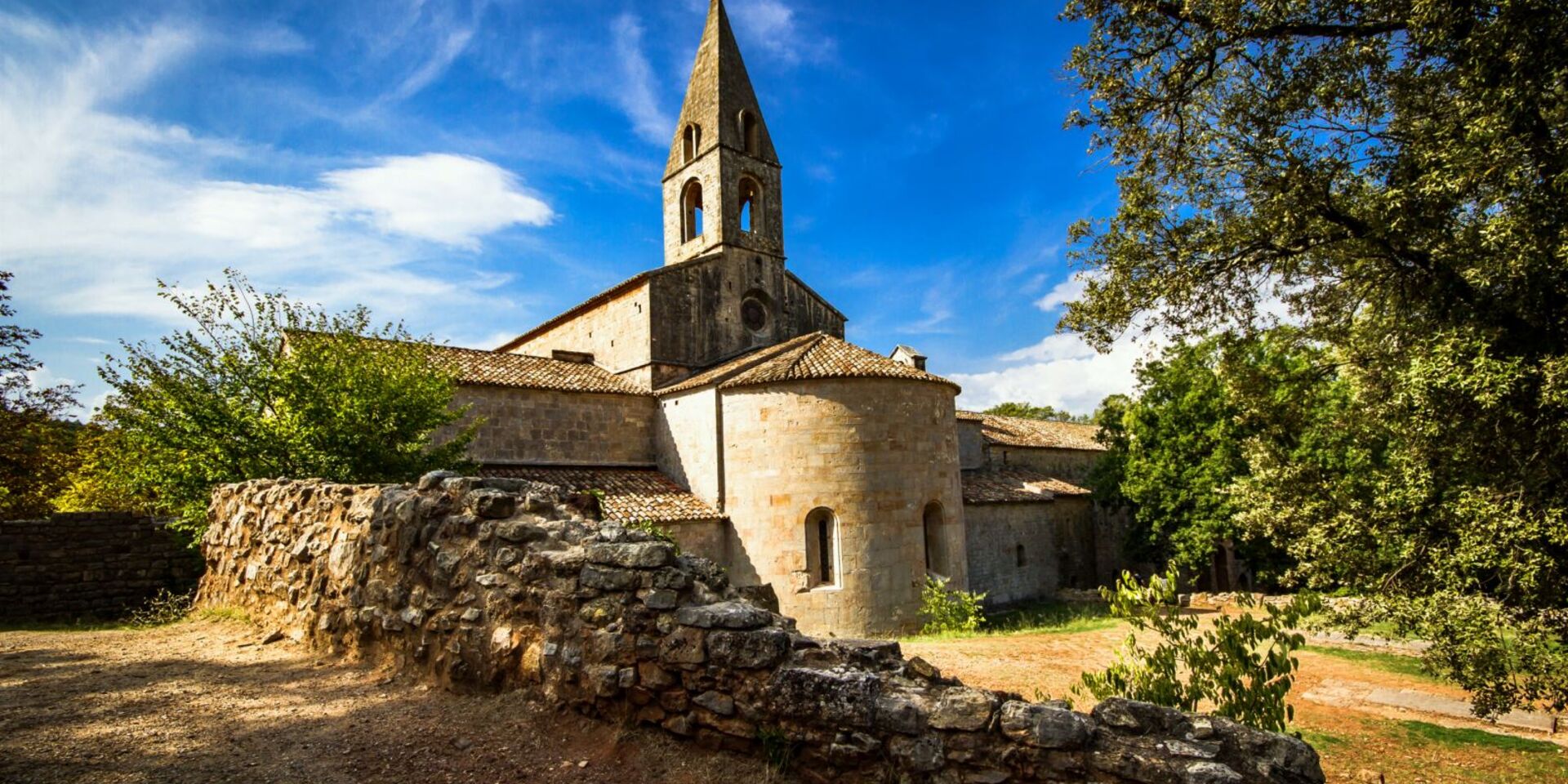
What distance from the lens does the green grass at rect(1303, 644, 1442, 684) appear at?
40.0ft

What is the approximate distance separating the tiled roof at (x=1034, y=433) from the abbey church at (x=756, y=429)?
1417 millimetres

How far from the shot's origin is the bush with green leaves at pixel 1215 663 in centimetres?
466

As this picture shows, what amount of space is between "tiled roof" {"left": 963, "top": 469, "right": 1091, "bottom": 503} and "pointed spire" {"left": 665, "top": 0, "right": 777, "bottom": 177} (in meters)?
12.6

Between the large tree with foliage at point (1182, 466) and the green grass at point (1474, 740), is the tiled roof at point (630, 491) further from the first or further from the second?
the large tree with foliage at point (1182, 466)

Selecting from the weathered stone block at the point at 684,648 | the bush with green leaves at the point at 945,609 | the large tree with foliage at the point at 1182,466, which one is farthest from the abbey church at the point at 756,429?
the weathered stone block at the point at 684,648

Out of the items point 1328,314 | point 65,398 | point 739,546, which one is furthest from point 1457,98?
point 65,398

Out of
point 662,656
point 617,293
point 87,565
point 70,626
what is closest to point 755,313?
point 617,293

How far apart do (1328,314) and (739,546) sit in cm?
1238

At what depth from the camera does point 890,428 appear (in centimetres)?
1709

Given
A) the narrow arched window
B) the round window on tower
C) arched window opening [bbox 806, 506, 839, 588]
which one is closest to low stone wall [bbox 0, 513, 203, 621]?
arched window opening [bbox 806, 506, 839, 588]

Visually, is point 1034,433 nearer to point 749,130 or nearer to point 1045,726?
point 749,130

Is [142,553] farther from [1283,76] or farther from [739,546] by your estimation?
[1283,76]

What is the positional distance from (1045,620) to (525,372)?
15.4m

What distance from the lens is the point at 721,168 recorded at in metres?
22.9
